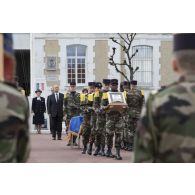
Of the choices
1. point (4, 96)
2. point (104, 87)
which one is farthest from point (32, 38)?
point (4, 96)

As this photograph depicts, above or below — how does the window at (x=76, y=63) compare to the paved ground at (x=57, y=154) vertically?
above

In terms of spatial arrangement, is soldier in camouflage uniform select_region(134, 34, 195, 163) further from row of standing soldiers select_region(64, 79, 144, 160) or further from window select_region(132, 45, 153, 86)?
window select_region(132, 45, 153, 86)

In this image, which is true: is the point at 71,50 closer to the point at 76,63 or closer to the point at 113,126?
the point at 76,63

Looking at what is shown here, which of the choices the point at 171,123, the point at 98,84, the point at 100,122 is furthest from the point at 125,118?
the point at 171,123

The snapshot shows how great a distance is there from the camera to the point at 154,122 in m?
2.08

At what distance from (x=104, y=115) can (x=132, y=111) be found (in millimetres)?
921

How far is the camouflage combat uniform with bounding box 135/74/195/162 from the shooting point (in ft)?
6.86

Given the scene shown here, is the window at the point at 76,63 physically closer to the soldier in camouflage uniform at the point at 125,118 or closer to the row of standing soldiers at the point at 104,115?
the row of standing soldiers at the point at 104,115

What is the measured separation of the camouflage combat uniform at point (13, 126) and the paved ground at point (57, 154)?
0.78 meters

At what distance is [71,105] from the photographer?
388 cm

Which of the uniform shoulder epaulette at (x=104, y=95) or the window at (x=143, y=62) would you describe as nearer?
the window at (x=143, y=62)

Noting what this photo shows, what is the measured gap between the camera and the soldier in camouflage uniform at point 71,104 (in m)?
3.77

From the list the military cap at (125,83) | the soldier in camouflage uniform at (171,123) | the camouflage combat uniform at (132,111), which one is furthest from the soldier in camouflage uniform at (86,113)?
the soldier in camouflage uniform at (171,123)
